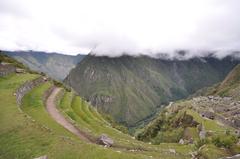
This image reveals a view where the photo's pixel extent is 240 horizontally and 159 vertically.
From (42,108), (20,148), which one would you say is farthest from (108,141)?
(42,108)

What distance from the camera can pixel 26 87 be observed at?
260 ft

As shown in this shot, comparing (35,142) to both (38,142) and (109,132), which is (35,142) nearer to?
(38,142)

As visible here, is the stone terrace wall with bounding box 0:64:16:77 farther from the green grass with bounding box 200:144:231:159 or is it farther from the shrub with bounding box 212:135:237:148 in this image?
the green grass with bounding box 200:144:231:159

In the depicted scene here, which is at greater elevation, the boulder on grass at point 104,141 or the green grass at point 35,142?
the green grass at point 35,142

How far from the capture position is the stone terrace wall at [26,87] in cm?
6956

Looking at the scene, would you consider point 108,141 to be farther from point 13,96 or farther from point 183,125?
point 183,125

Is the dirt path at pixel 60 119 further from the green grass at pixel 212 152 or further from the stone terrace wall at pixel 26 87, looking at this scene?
the green grass at pixel 212 152

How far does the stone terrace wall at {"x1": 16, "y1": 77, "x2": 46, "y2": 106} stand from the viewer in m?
69.6

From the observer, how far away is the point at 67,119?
62500 millimetres

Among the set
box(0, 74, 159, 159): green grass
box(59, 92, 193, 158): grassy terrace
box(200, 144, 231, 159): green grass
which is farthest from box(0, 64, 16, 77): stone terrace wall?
box(200, 144, 231, 159): green grass

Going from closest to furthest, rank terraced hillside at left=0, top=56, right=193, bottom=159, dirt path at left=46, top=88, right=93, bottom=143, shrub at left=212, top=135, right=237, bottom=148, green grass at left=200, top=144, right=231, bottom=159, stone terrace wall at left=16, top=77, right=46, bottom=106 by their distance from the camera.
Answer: terraced hillside at left=0, top=56, right=193, bottom=159 < green grass at left=200, top=144, right=231, bottom=159 < shrub at left=212, top=135, right=237, bottom=148 < dirt path at left=46, top=88, right=93, bottom=143 < stone terrace wall at left=16, top=77, right=46, bottom=106

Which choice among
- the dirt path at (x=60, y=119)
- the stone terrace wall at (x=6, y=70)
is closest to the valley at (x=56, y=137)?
the dirt path at (x=60, y=119)

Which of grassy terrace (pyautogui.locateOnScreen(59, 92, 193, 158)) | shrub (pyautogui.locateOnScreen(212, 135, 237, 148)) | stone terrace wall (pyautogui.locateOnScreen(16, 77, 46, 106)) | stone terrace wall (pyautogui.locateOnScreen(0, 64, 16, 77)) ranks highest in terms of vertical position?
stone terrace wall (pyautogui.locateOnScreen(0, 64, 16, 77))

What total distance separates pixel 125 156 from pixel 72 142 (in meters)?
7.40
